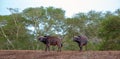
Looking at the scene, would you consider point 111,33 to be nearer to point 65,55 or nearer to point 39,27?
point 39,27

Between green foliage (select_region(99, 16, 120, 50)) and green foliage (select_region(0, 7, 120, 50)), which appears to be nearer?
green foliage (select_region(99, 16, 120, 50))

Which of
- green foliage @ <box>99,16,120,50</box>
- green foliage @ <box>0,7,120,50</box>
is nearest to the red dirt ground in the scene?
green foliage @ <box>99,16,120,50</box>

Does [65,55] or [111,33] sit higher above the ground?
[65,55]

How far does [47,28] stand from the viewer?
50.3 metres

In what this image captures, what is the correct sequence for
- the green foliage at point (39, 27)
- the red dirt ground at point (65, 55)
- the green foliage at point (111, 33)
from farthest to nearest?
the green foliage at point (39, 27) < the green foliage at point (111, 33) < the red dirt ground at point (65, 55)

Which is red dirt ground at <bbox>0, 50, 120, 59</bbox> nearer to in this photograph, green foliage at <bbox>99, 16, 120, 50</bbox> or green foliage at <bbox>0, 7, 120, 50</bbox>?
green foliage at <bbox>99, 16, 120, 50</bbox>

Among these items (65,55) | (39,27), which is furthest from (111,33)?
(65,55)

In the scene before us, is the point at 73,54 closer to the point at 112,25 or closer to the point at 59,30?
the point at 112,25

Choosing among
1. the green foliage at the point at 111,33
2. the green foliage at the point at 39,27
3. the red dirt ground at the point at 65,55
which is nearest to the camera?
the red dirt ground at the point at 65,55

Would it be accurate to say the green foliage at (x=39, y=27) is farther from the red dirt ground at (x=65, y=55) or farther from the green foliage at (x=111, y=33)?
the red dirt ground at (x=65, y=55)

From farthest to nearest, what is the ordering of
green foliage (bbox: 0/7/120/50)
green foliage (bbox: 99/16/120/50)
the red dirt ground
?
1. green foliage (bbox: 0/7/120/50)
2. green foliage (bbox: 99/16/120/50)
3. the red dirt ground

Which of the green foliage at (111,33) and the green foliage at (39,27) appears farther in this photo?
the green foliage at (39,27)

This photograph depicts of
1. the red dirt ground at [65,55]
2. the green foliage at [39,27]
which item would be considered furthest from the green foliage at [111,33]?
the red dirt ground at [65,55]

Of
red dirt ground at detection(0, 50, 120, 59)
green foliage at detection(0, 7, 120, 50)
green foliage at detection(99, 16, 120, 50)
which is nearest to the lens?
red dirt ground at detection(0, 50, 120, 59)
